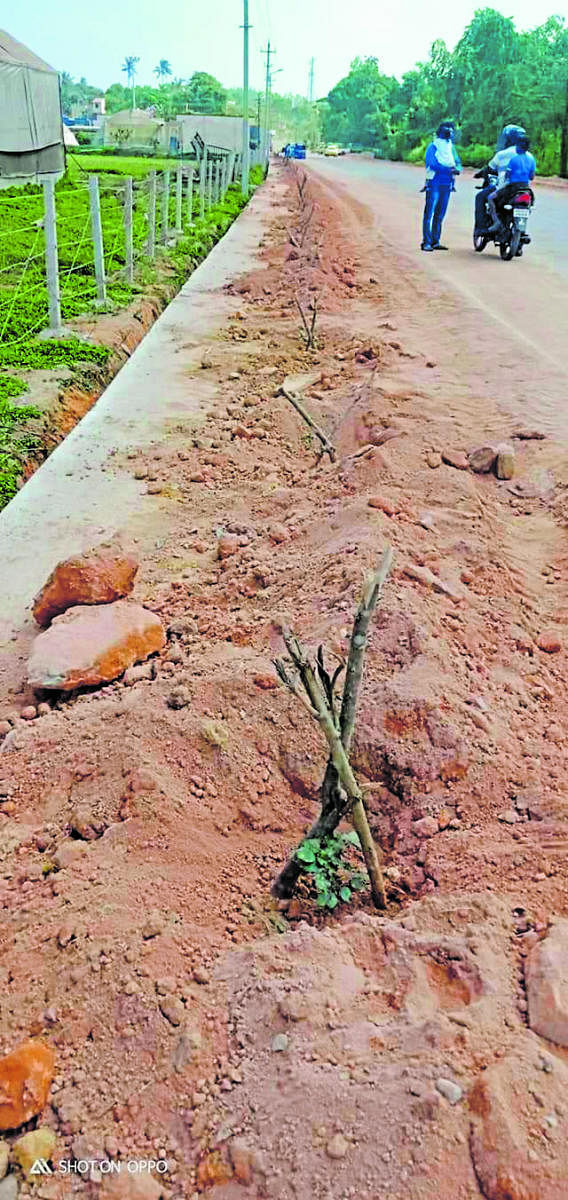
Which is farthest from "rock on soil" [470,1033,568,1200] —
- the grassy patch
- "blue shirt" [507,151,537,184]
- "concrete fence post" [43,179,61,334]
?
"blue shirt" [507,151,537,184]

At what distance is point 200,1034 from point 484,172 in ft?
39.5

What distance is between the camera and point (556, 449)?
5.36m

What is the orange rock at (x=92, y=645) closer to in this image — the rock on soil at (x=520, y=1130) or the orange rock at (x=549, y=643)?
the orange rock at (x=549, y=643)

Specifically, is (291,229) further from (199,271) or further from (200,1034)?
(200,1034)

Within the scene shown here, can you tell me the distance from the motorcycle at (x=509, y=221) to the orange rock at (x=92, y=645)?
9.53 metres

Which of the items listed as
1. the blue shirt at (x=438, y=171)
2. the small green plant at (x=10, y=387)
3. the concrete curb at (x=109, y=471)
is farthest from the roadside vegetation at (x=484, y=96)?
the small green plant at (x=10, y=387)

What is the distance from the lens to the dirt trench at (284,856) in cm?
177

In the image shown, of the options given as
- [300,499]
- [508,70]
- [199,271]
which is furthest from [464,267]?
[508,70]

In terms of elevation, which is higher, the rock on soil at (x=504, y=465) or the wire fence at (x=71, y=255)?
the wire fence at (x=71, y=255)

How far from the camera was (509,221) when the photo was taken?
1157 cm

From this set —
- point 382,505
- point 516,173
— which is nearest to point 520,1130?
point 382,505

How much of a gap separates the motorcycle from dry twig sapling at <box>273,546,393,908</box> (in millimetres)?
10486

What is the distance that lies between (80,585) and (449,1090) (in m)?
2.45

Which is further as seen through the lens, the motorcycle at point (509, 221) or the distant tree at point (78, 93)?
the distant tree at point (78, 93)
